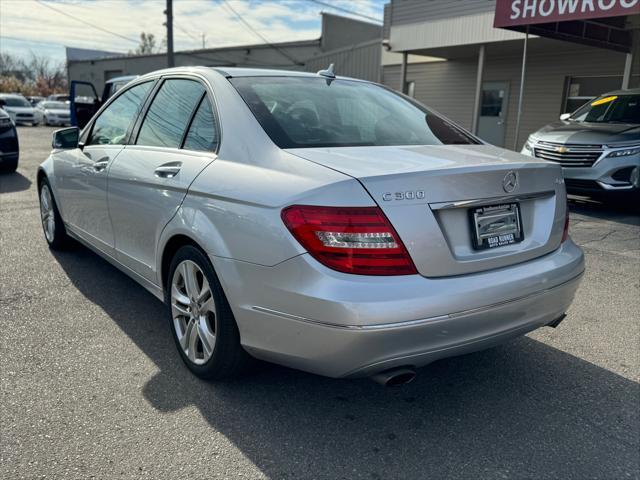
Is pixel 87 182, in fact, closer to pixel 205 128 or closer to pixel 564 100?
A: pixel 205 128

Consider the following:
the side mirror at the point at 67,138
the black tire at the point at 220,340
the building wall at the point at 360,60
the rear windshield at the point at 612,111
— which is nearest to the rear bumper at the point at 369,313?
the black tire at the point at 220,340

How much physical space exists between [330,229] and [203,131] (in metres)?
1.21

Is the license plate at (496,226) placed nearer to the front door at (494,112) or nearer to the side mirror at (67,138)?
the side mirror at (67,138)

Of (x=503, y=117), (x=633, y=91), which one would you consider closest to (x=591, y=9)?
(x=633, y=91)

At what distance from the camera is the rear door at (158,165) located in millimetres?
2953

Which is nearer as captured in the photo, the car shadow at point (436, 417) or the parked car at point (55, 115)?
the car shadow at point (436, 417)

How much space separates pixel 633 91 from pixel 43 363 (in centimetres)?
921

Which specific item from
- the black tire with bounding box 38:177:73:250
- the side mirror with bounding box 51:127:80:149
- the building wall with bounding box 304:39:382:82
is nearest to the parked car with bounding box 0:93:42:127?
the building wall with bounding box 304:39:382:82

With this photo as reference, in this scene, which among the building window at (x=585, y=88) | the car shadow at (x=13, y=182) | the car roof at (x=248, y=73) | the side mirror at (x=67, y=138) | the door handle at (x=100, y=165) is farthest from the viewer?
the building window at (x=585, y=88)

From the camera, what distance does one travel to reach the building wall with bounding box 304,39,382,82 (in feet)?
67.7

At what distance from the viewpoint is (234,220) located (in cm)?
249

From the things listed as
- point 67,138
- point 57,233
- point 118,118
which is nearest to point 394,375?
point 118,118

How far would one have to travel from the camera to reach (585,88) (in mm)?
14312

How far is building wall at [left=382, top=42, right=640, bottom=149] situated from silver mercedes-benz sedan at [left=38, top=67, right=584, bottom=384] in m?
12.6
